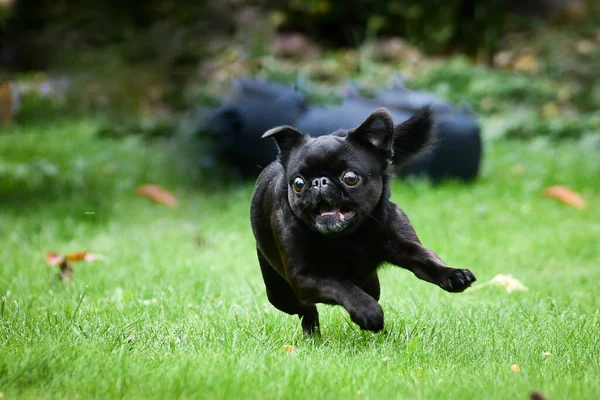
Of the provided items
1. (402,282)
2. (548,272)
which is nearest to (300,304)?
(402,282)

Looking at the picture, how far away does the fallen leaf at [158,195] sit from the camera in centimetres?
805

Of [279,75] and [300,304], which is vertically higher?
[300,304]

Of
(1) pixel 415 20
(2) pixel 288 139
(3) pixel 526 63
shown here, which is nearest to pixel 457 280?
(2) pixel 288 139

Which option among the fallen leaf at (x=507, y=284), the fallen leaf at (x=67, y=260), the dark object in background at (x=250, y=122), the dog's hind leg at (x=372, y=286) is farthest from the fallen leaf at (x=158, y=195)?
the dog's hind leg at (x=372, y=286)

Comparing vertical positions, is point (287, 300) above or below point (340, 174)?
below

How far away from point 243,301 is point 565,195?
4638 mm

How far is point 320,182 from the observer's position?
322cm

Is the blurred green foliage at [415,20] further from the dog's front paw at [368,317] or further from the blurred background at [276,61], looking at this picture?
the dog's front paw at [368,317]

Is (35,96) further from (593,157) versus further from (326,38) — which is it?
(593,157)

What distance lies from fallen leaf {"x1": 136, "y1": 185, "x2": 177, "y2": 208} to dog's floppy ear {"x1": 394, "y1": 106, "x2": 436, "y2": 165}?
180 inches

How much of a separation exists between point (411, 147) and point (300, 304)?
0.90m

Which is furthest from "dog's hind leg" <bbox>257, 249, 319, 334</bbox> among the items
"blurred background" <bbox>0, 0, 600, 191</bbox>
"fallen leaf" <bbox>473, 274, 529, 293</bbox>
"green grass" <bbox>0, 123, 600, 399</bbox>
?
"blurred background" <bbox>0, 0, 600, 191</bbox>

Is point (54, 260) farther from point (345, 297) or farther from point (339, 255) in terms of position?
point (345, 297)

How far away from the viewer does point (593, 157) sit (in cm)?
995
